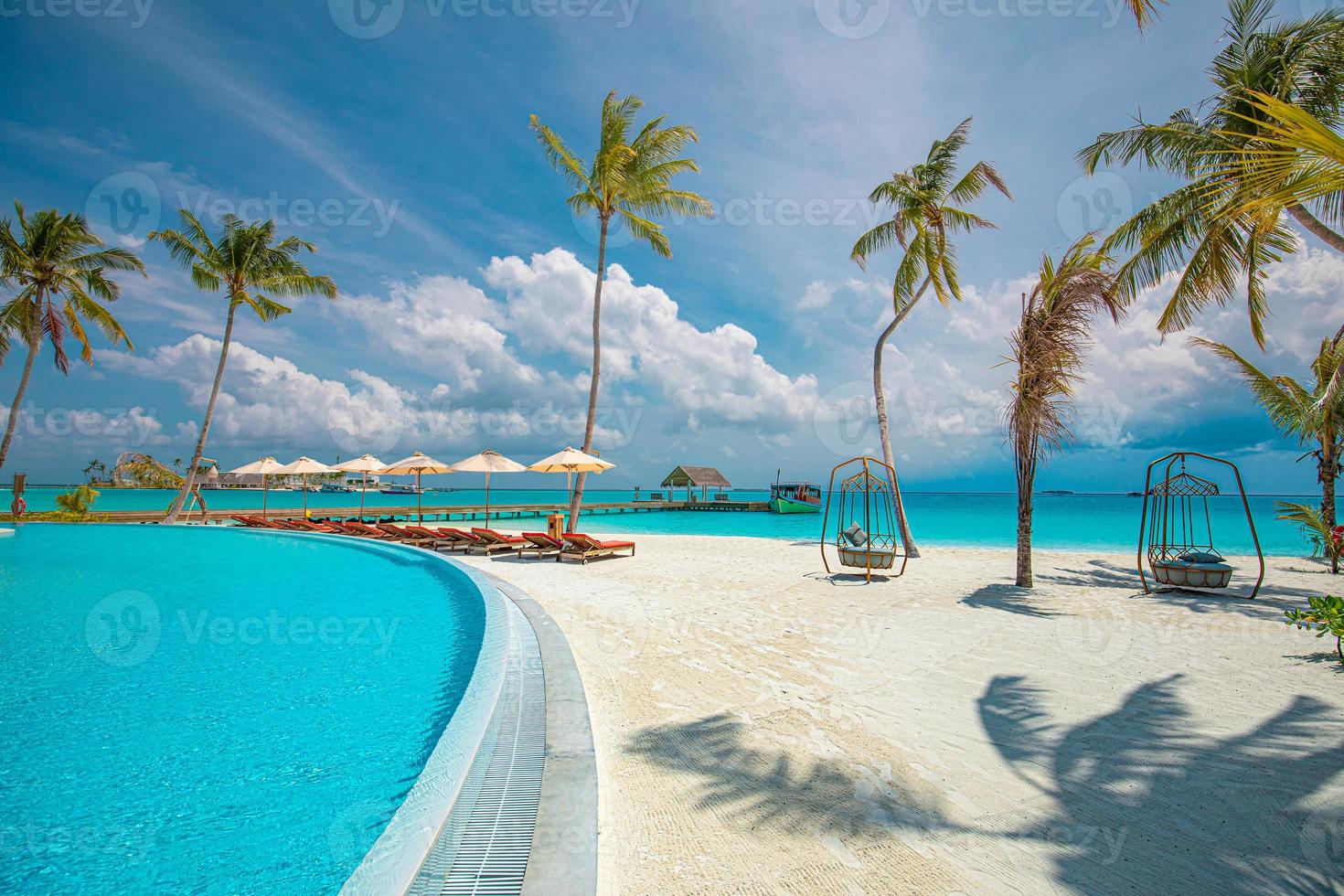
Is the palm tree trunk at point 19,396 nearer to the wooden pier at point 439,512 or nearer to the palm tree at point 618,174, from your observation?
the wooden pier at point 439,512

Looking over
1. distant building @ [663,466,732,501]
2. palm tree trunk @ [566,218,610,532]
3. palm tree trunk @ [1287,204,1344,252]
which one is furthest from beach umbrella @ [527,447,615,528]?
distant building @ [663,466,732,501]

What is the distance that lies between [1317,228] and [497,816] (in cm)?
952

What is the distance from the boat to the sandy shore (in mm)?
42366

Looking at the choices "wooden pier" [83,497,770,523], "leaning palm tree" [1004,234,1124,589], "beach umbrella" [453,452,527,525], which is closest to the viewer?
"leaning palm tree" [1004,234,1124,589]

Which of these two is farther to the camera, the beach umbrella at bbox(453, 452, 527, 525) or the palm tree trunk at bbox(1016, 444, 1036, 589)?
the beach umbrella at bbox(453, 452, 527, 525)

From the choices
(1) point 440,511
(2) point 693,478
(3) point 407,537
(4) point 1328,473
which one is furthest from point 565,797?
(2) point 693,478

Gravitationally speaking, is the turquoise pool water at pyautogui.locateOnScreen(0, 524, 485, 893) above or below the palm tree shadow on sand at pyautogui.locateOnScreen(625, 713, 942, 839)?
below

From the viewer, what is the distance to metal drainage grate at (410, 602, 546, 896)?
192cm

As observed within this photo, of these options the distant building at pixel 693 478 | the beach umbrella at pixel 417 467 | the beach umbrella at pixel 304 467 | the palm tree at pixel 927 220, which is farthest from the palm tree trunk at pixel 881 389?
the distant building at pixel 693 478

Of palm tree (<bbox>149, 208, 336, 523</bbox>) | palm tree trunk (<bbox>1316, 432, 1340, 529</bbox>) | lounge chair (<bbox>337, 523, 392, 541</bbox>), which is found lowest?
lounge chair (<bbox>337, 523, 392, 541</bbox>)

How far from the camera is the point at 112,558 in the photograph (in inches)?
460

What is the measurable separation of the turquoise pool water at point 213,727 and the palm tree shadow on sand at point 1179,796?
127 inches

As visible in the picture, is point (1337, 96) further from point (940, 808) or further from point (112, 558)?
point (112, 558)

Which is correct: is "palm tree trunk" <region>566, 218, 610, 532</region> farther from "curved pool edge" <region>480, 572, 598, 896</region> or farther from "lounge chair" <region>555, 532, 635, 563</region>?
"curved pool edge" <region>480, 572, 598, 896</region>
